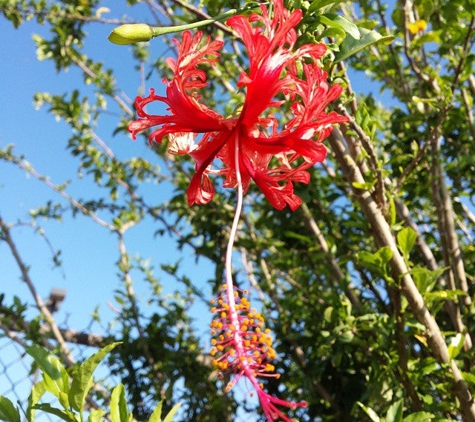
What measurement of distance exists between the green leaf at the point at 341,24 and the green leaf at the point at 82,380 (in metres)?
0.70

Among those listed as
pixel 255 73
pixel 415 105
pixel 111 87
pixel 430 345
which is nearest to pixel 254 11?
pixel 255 73

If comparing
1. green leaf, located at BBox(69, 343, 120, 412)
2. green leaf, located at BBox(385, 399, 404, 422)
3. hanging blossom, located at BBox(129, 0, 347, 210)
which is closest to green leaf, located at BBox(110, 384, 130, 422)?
green leaf, located at BBox(69, 343, 120, 412)

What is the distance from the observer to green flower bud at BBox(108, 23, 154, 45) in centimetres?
80

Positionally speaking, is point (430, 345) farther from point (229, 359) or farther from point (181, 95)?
point (181, 95)

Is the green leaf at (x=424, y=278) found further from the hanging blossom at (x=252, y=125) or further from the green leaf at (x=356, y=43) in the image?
the green leaf at (x=356, y=43)

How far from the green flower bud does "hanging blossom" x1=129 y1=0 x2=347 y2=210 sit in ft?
0.24

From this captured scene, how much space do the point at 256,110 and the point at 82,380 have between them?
0.59 meters

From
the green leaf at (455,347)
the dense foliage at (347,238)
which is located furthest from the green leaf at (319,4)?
the green leaf at (455,347)

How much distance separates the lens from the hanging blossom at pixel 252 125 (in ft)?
2.77

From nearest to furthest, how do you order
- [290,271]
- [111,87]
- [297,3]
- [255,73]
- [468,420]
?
Result: [255,73] < [297,3] < [468,420] < [290,271] < [111,87]

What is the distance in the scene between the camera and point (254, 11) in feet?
3.34

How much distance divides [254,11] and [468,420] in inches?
43.9

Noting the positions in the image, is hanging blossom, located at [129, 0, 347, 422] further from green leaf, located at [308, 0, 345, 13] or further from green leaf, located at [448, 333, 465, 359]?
green leaf, located at [448, 333, 465, 359]

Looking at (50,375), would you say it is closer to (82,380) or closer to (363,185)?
(82,380)
